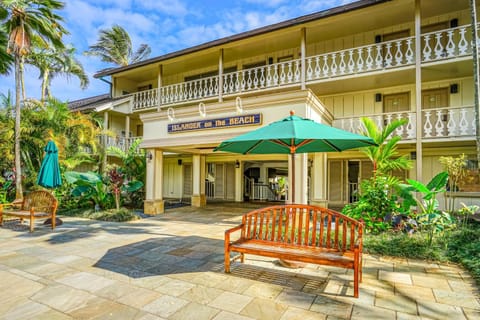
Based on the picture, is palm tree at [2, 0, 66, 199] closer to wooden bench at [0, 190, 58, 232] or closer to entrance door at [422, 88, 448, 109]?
wooden bench at [0, 190, 58, 232]

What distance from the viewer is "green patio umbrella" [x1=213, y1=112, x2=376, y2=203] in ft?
13.2

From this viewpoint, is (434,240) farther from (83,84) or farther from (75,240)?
(83,84)

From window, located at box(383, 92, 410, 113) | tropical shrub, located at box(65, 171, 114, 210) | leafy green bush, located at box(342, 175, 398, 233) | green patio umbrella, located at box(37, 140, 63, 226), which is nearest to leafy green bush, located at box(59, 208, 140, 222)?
tropical shrub, located at box(65, 171, 114, 210)

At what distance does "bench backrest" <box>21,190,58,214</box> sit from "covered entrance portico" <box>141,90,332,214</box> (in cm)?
330

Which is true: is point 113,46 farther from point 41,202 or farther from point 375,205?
point 375,205

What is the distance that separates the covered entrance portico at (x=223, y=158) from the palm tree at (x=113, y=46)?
10.9 metres

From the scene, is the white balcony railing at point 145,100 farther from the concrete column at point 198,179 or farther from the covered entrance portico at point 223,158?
the concrete column at point 198,179

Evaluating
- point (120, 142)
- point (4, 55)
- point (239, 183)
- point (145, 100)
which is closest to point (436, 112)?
point (239, 183)

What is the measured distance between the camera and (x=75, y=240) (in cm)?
614

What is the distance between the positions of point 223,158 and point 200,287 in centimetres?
Result: 1225

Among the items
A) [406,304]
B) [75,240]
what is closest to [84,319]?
[406,304]

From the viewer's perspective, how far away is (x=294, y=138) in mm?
3914

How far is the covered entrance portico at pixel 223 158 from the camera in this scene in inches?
289

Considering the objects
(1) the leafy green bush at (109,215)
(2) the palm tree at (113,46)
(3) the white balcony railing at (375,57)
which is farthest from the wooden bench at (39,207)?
(2) the palm tree at (113,46)
